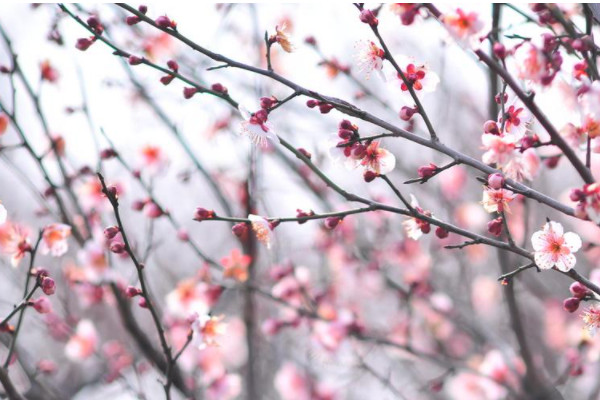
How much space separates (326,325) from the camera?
11.7ft

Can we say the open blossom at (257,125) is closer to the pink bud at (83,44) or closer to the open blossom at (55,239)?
the pink bud at (83,44)

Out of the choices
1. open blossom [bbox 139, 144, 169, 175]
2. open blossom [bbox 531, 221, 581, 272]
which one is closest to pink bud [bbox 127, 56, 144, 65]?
open blossom [bbox 531, 221, 581, 272]

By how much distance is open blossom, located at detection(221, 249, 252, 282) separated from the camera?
9.93 feet

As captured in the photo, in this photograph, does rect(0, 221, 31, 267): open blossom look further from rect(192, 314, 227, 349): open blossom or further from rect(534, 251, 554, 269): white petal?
rect(534, 251, 554, 269): white petal

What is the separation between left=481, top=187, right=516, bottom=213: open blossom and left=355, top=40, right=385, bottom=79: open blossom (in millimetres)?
498

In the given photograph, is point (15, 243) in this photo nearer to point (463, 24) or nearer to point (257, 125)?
point (257, 125)

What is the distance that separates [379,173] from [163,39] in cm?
252

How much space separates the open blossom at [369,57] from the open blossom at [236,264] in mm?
1387

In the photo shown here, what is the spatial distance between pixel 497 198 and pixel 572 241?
247mm

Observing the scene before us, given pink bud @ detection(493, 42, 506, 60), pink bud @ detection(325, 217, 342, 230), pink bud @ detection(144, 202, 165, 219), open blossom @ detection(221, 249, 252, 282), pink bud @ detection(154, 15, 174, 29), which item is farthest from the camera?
open blossom @ detection(221, 249, 252, 282)

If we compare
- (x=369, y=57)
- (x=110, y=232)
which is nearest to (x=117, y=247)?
(x=110, y=232)

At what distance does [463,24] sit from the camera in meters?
1.54

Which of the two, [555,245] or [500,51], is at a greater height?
[500,51]

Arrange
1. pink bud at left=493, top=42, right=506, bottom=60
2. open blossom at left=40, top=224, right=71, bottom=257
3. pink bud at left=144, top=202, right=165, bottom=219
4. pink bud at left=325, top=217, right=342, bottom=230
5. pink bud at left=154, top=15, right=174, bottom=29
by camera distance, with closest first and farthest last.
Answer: pink bud at left=493, top=42, right=506, bottom=60 < pink bud at left=154, top=15, right=174, bottom=29 < pink bud at left=325, top=217, right=342, bottom=230 < open blossom at left=40, top=224, right=71, bottom=257 < pink bud at left=144, top=202, right=165, bottom=219
